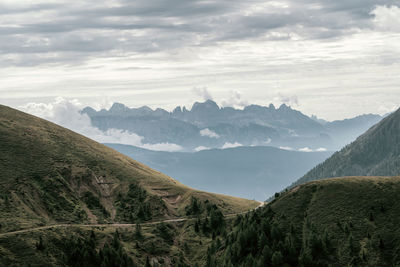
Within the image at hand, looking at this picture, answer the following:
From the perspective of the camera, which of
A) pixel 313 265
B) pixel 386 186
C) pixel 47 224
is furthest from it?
pixel 47 224

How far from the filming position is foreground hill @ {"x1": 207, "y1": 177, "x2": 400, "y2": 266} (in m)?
132

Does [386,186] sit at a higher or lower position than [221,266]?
higher

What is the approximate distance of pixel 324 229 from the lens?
146 metres

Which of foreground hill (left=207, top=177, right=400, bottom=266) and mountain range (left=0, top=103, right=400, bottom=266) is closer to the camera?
foreground hill (left=207, top=177, right=400, bottom=266)

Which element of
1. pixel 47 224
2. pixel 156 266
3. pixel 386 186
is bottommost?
pixel 156 266

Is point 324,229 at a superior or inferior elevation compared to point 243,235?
superior

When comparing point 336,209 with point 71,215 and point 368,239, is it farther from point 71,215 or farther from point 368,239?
point 71,215

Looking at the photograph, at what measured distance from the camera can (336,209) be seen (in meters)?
154

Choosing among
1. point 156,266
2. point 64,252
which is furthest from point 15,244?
point 156,266

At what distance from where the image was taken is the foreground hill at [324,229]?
13200cm

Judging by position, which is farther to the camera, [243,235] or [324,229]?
[243,235]

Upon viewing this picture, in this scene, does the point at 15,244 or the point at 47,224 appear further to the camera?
the point at 47,224

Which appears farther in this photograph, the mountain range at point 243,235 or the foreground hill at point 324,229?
the mountain range at point 243,235

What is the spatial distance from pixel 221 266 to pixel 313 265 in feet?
101
